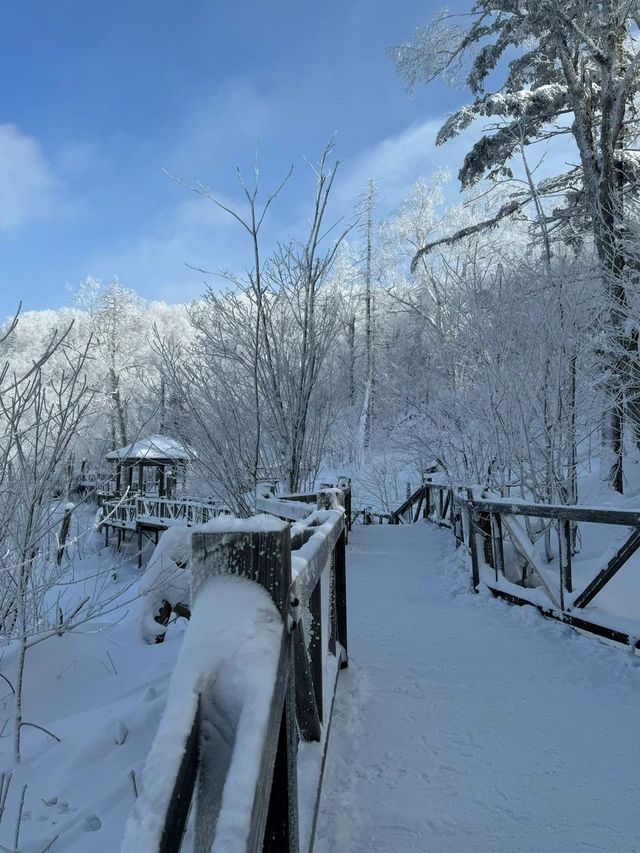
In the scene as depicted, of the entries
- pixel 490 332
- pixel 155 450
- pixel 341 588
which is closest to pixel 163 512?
pixel 155 450

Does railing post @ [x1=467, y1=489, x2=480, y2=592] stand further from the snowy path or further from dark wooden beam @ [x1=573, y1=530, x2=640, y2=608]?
dark wooden beam @ [x1=573, y1=530, x2=640, y2=608]

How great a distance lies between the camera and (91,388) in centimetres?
420

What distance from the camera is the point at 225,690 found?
3.65 feet

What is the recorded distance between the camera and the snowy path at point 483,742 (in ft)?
7.03

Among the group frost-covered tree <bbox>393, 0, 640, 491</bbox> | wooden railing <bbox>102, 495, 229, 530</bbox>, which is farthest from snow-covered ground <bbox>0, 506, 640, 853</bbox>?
wooden railing <bbox>102, 495, 229, 530</bbox>

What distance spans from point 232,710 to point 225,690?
0.13 ft

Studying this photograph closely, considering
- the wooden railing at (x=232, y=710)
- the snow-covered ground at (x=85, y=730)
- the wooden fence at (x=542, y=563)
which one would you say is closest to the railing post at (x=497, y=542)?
the wooden fence at (x=542, y=563)

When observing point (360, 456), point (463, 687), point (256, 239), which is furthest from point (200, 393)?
point (360, 456)

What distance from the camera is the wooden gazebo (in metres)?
6.86

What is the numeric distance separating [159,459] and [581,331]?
17.9 metres

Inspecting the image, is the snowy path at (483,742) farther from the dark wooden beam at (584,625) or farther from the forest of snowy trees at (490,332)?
the forest of snowy trees at (490,332)

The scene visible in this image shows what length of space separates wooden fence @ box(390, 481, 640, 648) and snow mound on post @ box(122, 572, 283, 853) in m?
3.52

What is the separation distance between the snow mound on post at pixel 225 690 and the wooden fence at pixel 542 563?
352 cm

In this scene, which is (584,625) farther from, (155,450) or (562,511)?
(155,450)
